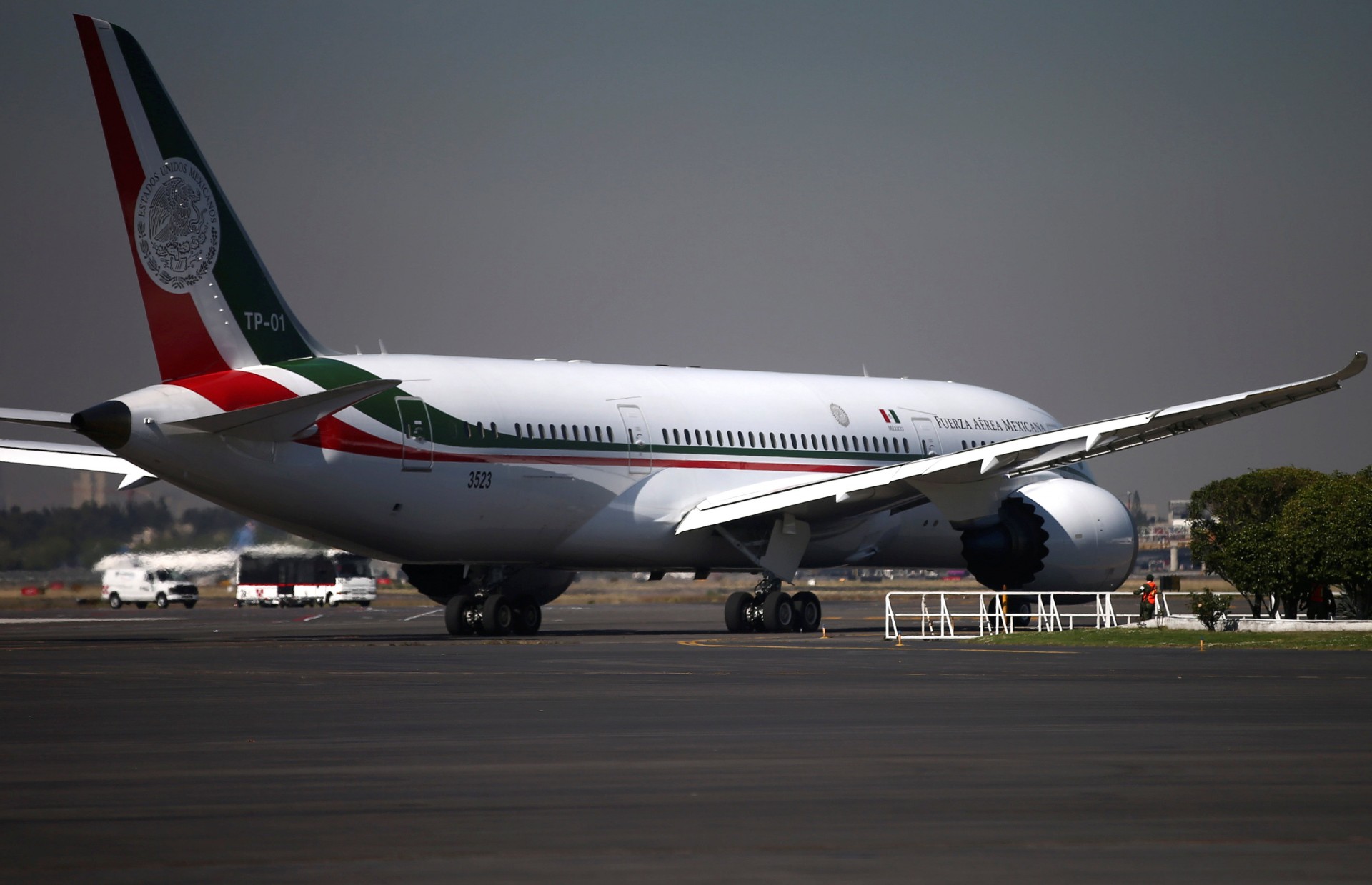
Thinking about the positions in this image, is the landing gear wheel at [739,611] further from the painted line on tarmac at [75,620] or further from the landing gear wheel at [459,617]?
the painted line on tarmac at [75,620]

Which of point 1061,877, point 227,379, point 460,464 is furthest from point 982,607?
point 1061,877

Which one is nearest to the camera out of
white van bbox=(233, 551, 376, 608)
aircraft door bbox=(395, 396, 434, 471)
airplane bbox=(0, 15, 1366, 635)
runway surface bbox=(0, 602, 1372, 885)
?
runway surface bbox=(0, 602, 1372, 885)

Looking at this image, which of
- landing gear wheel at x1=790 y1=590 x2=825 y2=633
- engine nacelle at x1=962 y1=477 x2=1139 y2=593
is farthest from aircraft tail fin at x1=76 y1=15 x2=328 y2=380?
engine nacelle at x1=962 y1=477 x2=1139 y2=593

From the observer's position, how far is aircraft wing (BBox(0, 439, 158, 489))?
3691 cm

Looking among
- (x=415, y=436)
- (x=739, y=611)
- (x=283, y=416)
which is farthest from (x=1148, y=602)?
(x=283, y=416)

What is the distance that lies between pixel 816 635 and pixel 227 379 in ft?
41.1

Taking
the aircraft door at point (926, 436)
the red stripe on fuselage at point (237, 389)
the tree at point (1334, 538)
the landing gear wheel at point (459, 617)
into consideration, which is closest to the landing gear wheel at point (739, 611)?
the landing gear wheel at point (459, 617)

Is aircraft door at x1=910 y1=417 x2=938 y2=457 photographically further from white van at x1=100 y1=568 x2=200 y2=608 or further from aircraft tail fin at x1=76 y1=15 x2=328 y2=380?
white van at x1=100 y1=568 x2=200 y2=608

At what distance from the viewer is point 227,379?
98.2 feet

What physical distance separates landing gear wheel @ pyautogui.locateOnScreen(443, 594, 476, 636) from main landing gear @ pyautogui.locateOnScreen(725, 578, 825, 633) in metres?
5.35

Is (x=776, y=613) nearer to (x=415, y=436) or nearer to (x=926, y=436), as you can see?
(x=926, y=436)

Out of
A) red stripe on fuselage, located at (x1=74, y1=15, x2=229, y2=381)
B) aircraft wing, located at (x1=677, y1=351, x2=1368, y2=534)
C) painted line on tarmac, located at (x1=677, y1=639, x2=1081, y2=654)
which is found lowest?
painted line on tarmac, located at (x1=677, y1=639, x2=1081, y2=654)

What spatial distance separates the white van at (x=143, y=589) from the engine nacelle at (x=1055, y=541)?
38.3 metres

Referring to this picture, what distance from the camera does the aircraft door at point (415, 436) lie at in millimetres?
31844
